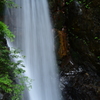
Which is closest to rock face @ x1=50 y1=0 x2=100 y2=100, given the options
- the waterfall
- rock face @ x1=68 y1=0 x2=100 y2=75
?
rock face @ x1=68 y1=0 x2=100 y2=75

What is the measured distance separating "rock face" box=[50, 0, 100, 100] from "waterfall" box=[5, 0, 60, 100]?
646mm

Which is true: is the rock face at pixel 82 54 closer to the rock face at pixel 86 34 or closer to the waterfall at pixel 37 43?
the rock face at pixel 86 34

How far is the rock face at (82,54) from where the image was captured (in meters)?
6.73

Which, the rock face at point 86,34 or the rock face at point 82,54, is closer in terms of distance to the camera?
the rock face at point 82,54

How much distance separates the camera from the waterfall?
703 cm

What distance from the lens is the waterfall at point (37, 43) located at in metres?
7.03

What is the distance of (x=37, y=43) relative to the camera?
8125mm

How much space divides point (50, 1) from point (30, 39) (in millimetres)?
3283

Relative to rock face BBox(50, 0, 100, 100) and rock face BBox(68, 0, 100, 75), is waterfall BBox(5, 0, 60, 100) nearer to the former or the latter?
rock face BBox(50, 0, 100, 100)

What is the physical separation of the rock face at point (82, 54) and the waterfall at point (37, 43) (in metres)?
0.65

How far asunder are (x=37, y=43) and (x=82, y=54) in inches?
119

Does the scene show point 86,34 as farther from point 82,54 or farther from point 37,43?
point 37,43

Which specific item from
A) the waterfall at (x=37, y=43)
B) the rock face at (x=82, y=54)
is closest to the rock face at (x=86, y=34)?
the rock face at (x=82, y=54)

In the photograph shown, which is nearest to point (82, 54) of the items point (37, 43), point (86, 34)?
point (86, 34)
